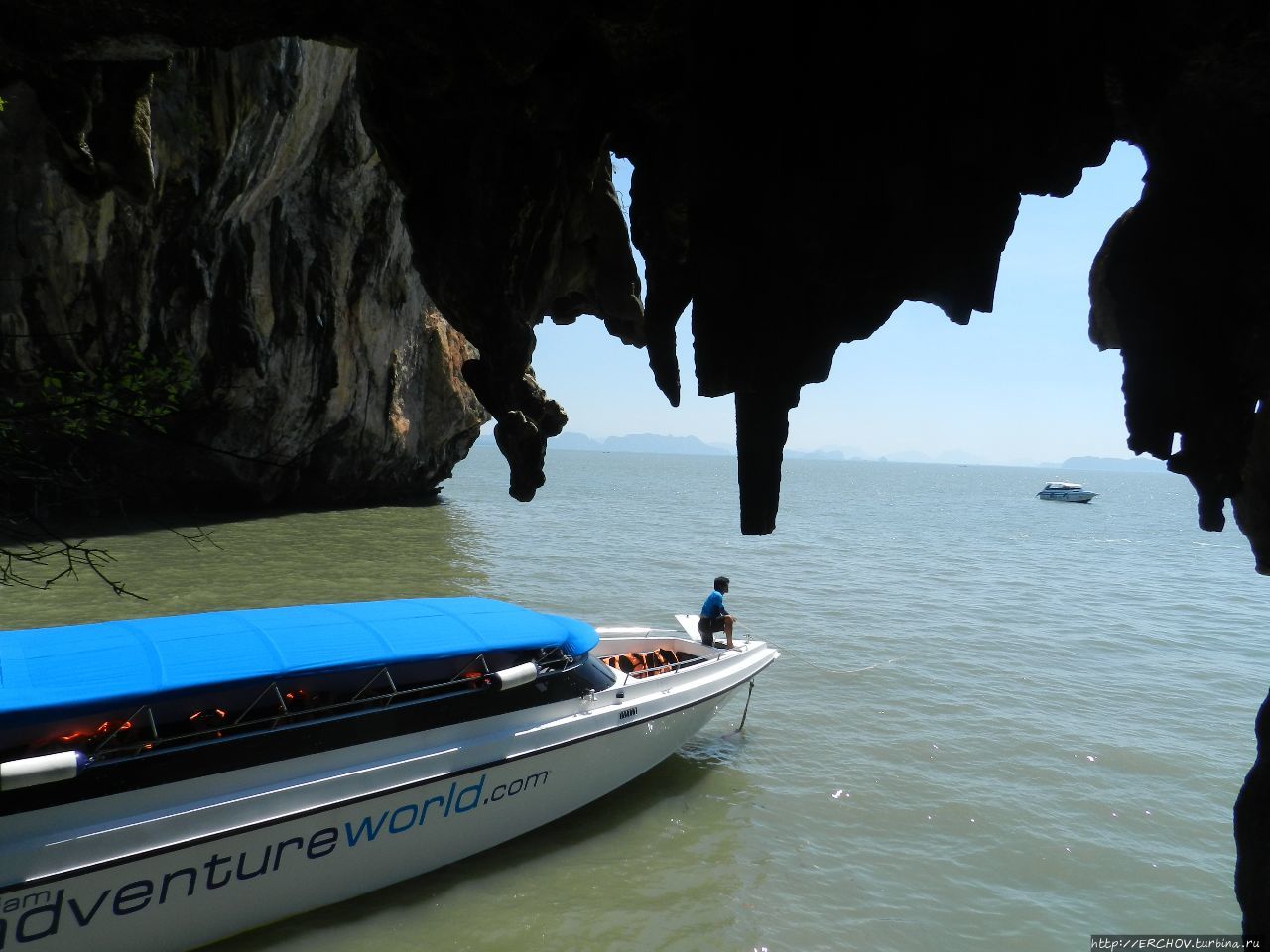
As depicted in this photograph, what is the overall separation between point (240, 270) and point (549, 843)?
66.3 ft

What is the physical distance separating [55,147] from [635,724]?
26.6 ft

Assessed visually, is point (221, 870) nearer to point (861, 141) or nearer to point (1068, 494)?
point (861, 141)

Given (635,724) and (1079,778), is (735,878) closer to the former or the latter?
(635,724)

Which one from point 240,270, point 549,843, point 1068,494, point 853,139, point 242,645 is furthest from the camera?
point 1068,494

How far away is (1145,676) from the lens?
56.7 feet

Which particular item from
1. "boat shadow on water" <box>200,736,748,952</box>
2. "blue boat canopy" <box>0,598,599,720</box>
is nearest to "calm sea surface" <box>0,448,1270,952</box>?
"boat shadow on water" <box>200,736,748,952</box>

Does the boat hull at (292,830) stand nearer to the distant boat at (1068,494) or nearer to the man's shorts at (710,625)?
the man's shorts at (710,625)

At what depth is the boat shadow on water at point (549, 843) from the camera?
7453 mm

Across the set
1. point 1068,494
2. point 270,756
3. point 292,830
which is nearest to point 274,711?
point 270,756

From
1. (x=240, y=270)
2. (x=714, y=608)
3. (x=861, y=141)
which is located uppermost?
(x=240, y=270)

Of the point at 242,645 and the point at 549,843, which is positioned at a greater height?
the point at 242,645

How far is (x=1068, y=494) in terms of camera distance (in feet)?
271

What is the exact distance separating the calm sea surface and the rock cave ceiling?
493 cm

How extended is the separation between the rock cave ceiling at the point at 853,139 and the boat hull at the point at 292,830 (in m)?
4.24
